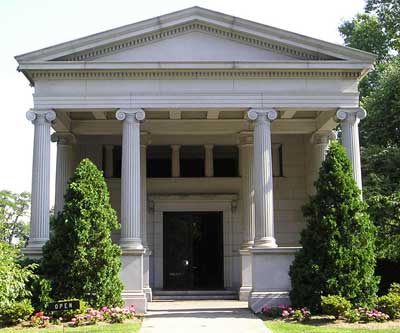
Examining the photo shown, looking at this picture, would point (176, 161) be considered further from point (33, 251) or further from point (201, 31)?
point (33, 251)

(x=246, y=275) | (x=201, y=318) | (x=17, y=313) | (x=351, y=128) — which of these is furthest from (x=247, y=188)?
(x=17, y=313)

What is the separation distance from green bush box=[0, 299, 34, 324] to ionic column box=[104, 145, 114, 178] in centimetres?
1030

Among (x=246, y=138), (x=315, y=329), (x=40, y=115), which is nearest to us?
(x=315, y=329)

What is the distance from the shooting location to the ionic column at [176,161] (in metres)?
25.5

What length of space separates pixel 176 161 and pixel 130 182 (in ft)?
21.7

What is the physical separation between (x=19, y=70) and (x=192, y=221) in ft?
32.1

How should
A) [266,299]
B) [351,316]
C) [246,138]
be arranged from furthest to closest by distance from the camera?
[246,138]
[266,299]
[351,316]

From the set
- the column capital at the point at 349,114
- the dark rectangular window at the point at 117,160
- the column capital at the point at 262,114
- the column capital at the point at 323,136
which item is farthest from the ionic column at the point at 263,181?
the dark rectangular window at the point at 117,160

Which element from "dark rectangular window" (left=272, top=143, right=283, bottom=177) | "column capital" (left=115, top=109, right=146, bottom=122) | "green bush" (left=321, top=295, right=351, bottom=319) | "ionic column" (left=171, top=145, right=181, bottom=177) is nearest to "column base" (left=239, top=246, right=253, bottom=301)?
"dark rectangular window" (left=272, top=143, right=283, bottom=177)

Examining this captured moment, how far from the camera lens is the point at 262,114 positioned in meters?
19.7

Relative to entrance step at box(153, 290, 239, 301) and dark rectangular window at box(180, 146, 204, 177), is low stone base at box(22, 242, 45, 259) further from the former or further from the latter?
dark rectangular window at box(180, 146, 204, 177)

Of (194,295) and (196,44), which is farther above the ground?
(196,44)

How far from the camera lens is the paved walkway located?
14.6 metres

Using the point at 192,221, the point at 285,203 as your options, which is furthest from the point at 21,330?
the point at 285,203
